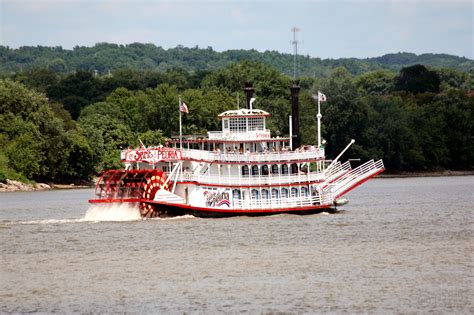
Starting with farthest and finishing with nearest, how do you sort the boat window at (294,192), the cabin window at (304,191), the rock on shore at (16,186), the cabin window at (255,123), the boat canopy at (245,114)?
the rock on shore at (16,186), the cabin window at (255,123), the boat canopy at (245,114), the cabin window at (304,191), the boat window at (294,192)

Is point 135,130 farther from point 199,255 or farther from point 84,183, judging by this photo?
point 199,255

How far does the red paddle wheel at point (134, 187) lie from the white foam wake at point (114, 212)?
0.35 m

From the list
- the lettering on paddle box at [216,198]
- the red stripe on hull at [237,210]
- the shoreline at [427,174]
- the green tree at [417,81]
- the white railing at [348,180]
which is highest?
the green tree at [417,81]

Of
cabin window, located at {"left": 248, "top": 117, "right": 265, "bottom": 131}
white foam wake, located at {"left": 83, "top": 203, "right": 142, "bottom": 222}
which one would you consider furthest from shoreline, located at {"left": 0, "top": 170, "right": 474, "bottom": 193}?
cabin window, located at {"left": 248, "top": 117, "right": 265, "bottom": 131}

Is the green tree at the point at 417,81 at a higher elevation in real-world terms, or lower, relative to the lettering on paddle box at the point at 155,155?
higher

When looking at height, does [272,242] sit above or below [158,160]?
below

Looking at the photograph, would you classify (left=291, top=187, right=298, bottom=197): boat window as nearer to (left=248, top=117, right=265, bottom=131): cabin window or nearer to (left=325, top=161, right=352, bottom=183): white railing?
(left=325, top=161, right=352, bottom=183): white railing

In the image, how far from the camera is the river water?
37000 millimetres

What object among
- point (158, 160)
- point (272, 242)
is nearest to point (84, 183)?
point (158, 160)

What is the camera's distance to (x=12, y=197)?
84375 millimetres

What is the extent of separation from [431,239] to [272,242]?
7468 mm

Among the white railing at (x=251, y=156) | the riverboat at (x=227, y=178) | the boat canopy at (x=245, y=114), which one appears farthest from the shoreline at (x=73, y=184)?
the white railing at (x=251, y=156)

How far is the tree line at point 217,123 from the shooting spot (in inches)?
3952

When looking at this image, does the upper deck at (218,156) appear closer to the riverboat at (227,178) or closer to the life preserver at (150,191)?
the riverboat at (227,178)
